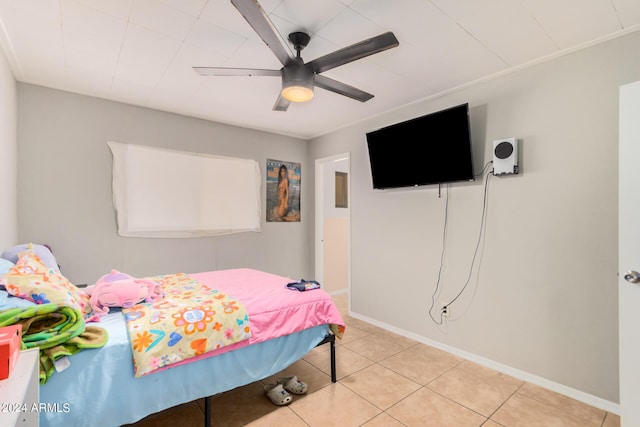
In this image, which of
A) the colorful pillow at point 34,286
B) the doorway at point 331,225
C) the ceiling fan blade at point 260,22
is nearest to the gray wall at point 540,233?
the doorway at point 331,225

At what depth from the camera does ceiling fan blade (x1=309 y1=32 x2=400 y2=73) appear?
1.62m

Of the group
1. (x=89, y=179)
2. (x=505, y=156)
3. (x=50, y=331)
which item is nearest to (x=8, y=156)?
(x=89, y=179)

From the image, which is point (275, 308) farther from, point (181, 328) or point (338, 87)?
point (338, 87)

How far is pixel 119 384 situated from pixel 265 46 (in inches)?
86.0

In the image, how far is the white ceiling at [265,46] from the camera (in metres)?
1.78

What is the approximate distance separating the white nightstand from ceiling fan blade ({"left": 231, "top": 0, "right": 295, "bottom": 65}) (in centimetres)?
158

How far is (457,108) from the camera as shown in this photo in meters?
2.62

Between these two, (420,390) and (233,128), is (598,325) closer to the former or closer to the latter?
(420,390)

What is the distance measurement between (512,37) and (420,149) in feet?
3.68

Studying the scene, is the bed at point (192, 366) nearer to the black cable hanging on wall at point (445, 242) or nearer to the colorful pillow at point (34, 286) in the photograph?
the colorful pillow at point (34, 286)

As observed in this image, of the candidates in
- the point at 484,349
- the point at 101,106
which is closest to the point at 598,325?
the point at 484,349

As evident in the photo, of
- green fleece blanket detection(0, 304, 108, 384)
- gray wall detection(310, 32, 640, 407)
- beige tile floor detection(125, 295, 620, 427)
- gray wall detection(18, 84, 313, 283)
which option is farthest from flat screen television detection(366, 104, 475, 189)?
green fleece blanket detection(0, 304, 108, 384)

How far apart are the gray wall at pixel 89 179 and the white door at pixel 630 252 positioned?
3.62 metres

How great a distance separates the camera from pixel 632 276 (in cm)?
166
